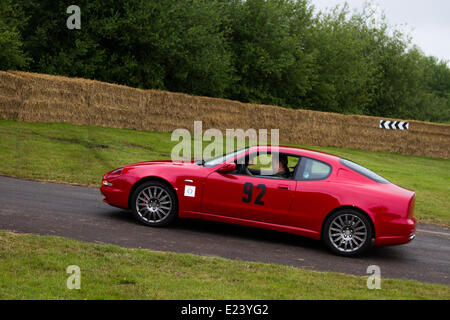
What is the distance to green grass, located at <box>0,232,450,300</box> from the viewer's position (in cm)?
491

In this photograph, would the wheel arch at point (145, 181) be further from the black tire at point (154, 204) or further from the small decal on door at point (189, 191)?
the small decal on door at point (189, 191)

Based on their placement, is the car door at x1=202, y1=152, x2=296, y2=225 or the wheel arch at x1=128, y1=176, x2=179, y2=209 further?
the wheel arch at x1=128, y1=176, x2=179, y2=209

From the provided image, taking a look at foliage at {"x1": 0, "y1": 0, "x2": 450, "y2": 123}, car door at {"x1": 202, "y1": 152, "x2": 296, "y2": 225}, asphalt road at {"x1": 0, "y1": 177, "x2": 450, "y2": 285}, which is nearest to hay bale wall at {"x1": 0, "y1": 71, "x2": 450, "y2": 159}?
foliage at {"x1": 0, "y1": 0, "x2": 450, "y2": 123}

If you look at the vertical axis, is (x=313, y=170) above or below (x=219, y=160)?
below

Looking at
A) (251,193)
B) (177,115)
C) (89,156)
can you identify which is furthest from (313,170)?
(177,115)

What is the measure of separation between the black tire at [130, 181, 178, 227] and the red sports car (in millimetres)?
16

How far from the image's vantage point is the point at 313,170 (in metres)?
8.11

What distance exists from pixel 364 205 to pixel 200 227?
2737mm

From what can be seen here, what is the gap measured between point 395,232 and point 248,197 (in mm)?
2255

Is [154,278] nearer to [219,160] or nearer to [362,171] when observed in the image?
[219,160]

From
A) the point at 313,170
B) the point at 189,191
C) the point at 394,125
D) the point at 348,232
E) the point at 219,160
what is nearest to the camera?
the point at 348,232

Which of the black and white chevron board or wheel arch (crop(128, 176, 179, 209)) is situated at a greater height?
→ the black and white chevron board

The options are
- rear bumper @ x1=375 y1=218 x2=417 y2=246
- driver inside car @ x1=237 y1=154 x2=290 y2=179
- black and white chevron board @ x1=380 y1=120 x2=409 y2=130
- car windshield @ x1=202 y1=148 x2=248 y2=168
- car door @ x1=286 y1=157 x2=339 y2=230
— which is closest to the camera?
rear bumper @ x1=375 y1=218 x2=417 y2=246

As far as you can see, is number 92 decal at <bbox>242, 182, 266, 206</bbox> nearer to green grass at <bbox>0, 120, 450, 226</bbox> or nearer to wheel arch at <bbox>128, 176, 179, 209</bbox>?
wheel arch at <bbox>128, 176, 179, 209</bbox>
